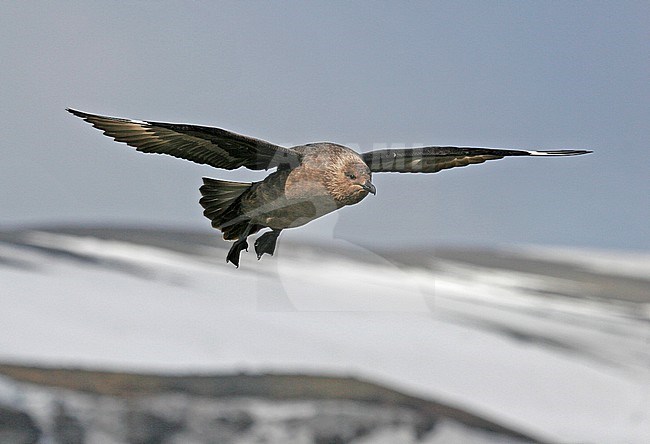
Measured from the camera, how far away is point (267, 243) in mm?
2869

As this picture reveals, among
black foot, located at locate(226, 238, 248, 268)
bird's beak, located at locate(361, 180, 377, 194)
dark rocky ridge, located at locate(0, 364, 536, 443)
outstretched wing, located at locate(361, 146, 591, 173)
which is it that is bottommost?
dark rocky ridge, located at locate(0, 364, 536, 443)

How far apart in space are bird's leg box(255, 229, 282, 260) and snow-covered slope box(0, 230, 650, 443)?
13713 mm

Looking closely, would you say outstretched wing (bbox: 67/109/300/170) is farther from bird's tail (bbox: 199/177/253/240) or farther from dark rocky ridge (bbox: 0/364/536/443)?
dark rocky ridge (bbox: 0/364/536/443)

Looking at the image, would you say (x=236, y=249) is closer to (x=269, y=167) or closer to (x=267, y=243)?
(x=267, y=243)

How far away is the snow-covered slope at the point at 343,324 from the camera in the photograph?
62.7 ft

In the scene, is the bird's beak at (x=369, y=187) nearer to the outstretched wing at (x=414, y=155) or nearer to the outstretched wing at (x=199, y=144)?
the outstretched wing at (x=199, y=144)

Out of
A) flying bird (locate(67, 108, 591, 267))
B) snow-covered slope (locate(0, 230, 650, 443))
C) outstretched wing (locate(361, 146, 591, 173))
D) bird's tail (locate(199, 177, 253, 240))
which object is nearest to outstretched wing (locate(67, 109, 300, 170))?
Answer: flying bird (locate(67, 108, 591, 267))

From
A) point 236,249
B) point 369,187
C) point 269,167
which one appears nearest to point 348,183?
point 369,187

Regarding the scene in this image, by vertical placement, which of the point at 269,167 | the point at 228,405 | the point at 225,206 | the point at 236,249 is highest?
the point at 269,167

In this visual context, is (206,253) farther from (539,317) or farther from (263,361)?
(539,317)

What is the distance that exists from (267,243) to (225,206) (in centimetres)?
24

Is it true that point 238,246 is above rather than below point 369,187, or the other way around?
below

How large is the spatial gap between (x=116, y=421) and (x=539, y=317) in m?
12.6

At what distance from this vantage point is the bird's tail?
2.92m
